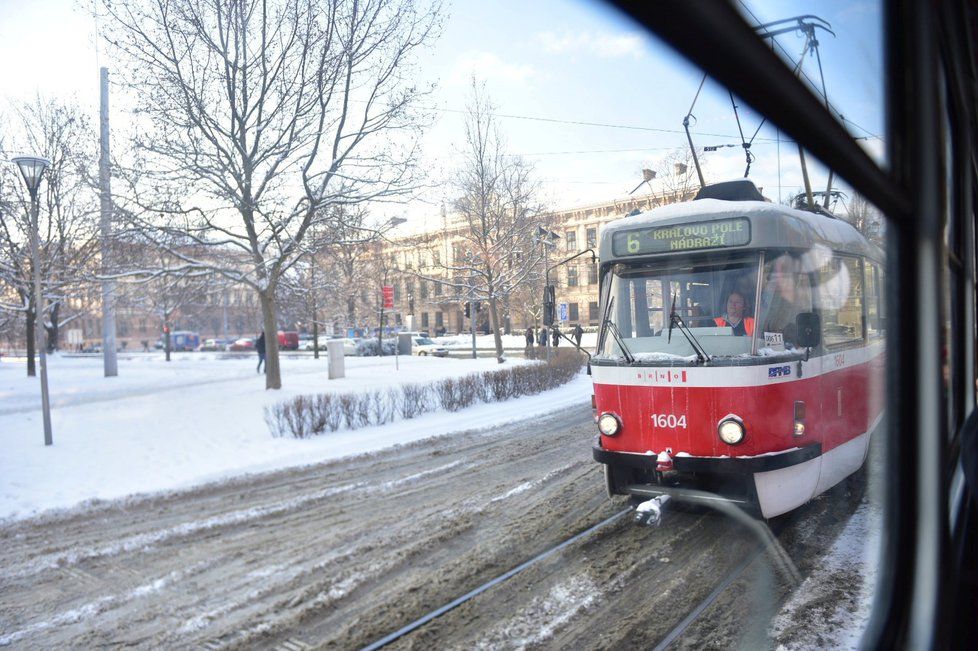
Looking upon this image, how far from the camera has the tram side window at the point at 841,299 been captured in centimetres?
526

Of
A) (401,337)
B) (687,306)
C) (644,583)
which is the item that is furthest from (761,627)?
(401,337)

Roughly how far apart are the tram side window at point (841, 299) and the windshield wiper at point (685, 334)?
1.03m

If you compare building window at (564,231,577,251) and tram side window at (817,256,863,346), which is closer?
tram side window at (817,256,863,346)

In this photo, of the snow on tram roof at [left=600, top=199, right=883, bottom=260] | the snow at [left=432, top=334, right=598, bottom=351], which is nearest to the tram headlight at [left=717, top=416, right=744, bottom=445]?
the snow on tram roof at [left=600, top=199, right=883, bottom=260]

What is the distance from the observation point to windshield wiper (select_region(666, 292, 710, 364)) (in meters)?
5.06

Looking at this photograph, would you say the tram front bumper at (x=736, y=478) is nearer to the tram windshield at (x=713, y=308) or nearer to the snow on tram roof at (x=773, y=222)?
the tram windshield at (x=713, y=308)

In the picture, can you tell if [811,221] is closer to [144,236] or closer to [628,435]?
[628,435]

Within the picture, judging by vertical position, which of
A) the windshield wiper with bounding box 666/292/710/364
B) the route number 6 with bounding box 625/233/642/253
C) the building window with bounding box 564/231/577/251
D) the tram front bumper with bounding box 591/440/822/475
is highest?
the building window with bounding box 564/231/577/251

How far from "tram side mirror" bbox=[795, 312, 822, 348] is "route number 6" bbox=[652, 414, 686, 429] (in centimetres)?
107

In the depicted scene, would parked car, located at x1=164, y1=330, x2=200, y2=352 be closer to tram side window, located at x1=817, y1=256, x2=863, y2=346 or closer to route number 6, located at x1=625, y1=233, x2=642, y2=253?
route number 6, located at x1=625, y1=233, x2=642, y2=253

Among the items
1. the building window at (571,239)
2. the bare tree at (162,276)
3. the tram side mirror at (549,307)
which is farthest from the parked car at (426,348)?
the tram side mirror at (549,307)

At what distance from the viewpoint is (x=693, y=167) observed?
6.23m

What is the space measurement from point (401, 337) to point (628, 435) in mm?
35680

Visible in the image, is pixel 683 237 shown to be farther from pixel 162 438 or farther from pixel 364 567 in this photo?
pixel 162 438
